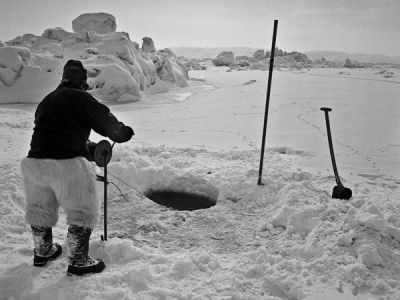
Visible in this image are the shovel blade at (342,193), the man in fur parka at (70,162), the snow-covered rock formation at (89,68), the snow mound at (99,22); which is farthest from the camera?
the snow mound at (99,22)

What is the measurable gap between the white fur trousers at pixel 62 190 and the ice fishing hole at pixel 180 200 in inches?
77.0

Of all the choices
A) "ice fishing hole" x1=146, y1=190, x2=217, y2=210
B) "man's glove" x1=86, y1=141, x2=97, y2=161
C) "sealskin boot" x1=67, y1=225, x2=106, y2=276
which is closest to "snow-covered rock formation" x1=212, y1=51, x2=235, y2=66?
"ice fishing hole" x1=146, y1=190, x2=217, y2=210

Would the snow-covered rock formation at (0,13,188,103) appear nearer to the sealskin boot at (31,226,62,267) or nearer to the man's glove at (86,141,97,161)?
the man's glove at (86,141,97,161)

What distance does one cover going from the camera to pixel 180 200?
4.42 meters

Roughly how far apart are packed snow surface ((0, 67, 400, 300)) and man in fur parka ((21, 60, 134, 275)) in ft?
1.13

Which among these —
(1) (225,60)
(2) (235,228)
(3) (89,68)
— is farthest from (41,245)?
(1) (225,60)

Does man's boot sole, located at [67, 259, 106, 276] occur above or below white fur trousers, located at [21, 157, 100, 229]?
below

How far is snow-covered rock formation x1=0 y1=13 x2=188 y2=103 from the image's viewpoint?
1393 centimetres

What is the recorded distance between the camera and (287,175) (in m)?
4.38

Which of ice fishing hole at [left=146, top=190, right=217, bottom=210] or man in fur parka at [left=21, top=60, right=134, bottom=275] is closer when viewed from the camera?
man in fur parka at [left=21, top=60, right=134, bottom=275]

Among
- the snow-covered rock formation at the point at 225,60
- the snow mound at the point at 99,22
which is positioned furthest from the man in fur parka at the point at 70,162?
the snow-covered rock formation at the point at 225,60

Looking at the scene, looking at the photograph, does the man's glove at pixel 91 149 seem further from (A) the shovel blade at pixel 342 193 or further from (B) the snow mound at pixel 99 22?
(B) the snow mound at pixel 99 22

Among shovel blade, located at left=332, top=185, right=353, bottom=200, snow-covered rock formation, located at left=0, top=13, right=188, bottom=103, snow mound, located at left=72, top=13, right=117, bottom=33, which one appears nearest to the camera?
shovel blade, located at left=332, top=185, right=353, bottom=200

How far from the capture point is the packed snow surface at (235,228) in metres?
2.37
